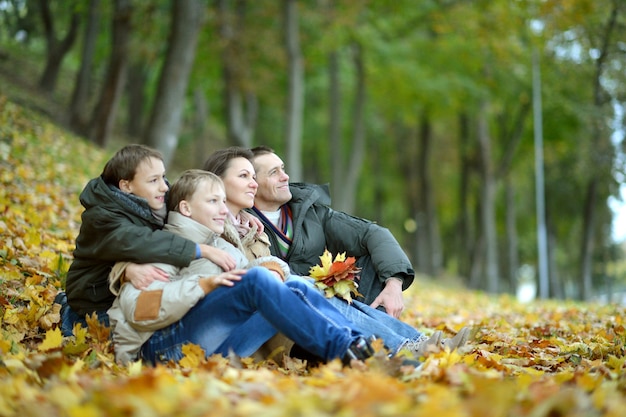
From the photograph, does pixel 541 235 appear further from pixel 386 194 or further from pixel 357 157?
pixel 386 194

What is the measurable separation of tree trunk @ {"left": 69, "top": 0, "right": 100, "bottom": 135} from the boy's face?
40.0 feet

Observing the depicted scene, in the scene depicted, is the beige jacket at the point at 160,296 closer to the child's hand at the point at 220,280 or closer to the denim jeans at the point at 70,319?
the child's hand at the point at 220,280

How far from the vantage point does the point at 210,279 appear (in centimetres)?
396

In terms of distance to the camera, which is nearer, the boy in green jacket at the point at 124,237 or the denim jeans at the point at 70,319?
the boy in green jacket at the point at 124,237

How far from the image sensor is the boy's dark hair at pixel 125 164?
170 inches

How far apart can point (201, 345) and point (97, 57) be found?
21.0 meters

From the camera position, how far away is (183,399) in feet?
8.40

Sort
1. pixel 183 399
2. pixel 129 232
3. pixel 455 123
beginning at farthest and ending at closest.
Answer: pixel 455 123, pixel 129 232, pixel 183 399

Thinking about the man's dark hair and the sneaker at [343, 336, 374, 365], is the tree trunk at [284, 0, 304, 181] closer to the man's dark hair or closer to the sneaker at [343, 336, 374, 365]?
the man's dark hair

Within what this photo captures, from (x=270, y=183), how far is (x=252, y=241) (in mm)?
496

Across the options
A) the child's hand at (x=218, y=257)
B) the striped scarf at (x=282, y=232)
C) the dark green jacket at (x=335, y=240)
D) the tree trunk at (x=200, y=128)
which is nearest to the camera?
the child's hand at (x=218, y=257)

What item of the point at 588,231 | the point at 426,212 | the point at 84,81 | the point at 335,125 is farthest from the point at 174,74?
the point at 588,231

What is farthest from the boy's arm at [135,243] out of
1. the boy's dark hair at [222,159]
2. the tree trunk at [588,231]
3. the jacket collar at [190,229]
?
the tree trunk at [588,231]

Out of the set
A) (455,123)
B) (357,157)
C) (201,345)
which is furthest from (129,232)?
(455,123)
